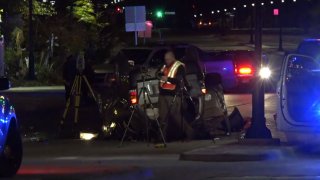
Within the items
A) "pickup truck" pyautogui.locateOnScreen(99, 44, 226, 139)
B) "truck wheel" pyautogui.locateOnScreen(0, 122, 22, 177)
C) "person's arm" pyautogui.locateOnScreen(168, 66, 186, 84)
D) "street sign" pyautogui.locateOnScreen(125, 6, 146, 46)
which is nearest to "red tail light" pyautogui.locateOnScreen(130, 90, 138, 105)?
"pickup truck" pyautogui.locateOnScreen(99, 44, 226, 139)

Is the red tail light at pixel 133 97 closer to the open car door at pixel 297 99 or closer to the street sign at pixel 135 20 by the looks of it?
the open car door at pixel 297 99

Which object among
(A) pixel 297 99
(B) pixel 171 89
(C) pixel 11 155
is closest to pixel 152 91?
(B) pixel 171 89

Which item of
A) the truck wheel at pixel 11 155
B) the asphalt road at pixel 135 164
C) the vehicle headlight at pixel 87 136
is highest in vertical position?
the truck wheel at pixel 11 155

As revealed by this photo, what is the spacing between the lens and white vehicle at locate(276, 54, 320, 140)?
38.2 feet

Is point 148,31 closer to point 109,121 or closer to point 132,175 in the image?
point 109,121

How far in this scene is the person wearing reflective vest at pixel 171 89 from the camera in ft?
44.0

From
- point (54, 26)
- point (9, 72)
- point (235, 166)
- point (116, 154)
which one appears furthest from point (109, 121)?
point (54, 26)

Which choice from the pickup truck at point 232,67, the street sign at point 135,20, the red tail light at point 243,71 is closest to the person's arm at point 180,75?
the pickup truck at point 232,67

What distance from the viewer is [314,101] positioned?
1165cm

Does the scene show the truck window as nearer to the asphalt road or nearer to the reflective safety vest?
the asphalt road

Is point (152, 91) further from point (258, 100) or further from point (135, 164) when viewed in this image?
point (135, 164)

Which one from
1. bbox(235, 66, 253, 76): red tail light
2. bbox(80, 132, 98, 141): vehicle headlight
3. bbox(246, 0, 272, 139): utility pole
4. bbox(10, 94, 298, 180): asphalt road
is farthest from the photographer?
bbox(235, 66, 253, 76): red tail light

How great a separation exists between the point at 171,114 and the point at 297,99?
2.81 metres

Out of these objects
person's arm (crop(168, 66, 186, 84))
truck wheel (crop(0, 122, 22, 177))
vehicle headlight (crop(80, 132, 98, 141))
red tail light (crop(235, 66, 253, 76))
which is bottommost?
vehicle headlight (crop(80, 132, 98, 141))
